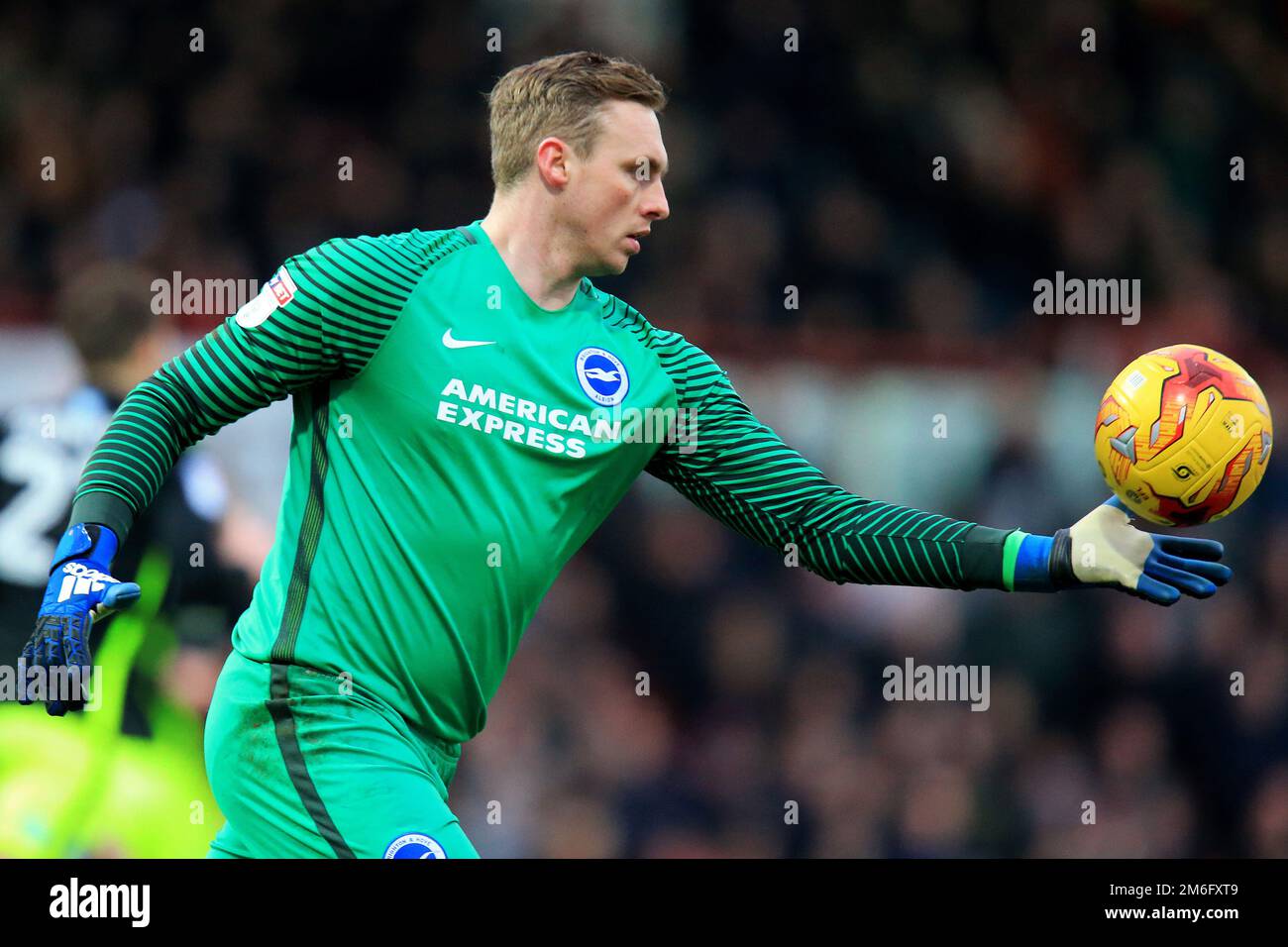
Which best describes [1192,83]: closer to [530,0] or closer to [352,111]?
[530,0]

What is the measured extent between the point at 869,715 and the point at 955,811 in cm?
Result: 53

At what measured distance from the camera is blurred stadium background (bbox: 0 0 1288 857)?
6.66 meters

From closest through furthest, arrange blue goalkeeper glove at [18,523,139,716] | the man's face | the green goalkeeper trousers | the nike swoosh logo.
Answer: blue goalkeeper glove at [18,523,139,716] → the green goalkeeper trousers → the nike swoosh logo → the man's face

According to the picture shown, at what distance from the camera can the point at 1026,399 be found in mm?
7211

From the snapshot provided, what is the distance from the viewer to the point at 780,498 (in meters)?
3.73

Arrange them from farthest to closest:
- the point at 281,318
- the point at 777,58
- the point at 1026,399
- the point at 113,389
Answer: the point at 777,58 < the point at 1026,399 < the point at 113,389 < the point at 281,318


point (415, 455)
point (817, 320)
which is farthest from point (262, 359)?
point (817, 320)

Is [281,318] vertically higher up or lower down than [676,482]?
higher up

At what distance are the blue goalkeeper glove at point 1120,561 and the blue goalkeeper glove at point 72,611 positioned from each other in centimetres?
188

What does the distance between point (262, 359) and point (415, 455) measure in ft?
1.19

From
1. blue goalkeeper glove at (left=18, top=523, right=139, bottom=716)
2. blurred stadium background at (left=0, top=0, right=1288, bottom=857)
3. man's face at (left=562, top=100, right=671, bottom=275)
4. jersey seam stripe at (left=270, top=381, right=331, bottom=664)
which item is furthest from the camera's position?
blurred stadium background at (left=0, top=0, right=1288, bottom=857)

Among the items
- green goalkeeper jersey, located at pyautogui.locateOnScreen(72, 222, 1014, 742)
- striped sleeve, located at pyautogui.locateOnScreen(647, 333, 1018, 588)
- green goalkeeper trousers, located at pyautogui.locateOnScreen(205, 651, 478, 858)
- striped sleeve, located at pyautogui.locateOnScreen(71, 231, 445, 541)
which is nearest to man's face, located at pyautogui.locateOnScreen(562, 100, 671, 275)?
green goalkeeper jersey, located at pyautogui.locateOnScreen(72, 222, 1014, 742)

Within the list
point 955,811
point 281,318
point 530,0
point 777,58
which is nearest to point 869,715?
point 955,811

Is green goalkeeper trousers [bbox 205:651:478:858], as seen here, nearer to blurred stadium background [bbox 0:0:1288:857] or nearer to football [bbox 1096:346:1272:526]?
football [bbox 1096:346:1272:526]
